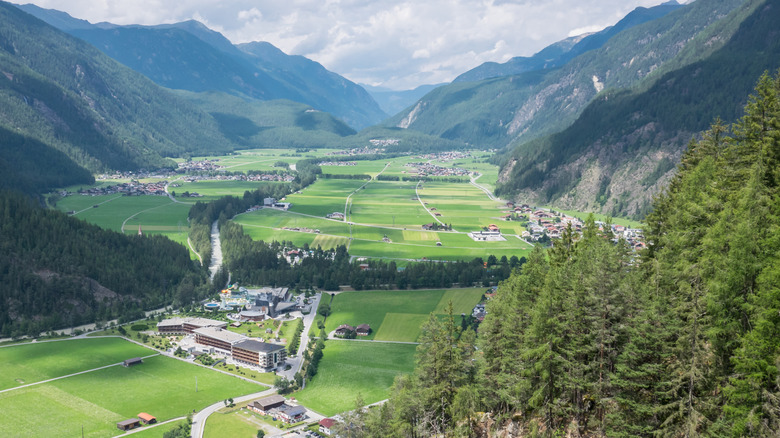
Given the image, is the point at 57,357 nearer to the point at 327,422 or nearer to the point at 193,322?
the point at 193,322

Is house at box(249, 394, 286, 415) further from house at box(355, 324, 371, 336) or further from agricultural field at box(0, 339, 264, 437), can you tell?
house at box(355, 324, 371, 336)

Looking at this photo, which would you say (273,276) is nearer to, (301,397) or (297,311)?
(297,311)

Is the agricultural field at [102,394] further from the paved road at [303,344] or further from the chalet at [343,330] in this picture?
the chalet at [343,330]

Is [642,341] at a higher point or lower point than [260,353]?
higher

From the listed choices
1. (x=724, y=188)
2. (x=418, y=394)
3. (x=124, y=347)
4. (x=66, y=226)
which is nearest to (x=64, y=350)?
(x=124, y=347)

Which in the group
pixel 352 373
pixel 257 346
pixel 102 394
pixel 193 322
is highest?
pixel 193 322

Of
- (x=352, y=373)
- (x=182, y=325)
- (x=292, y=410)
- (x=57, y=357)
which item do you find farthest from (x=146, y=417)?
(x=182, y=325)
